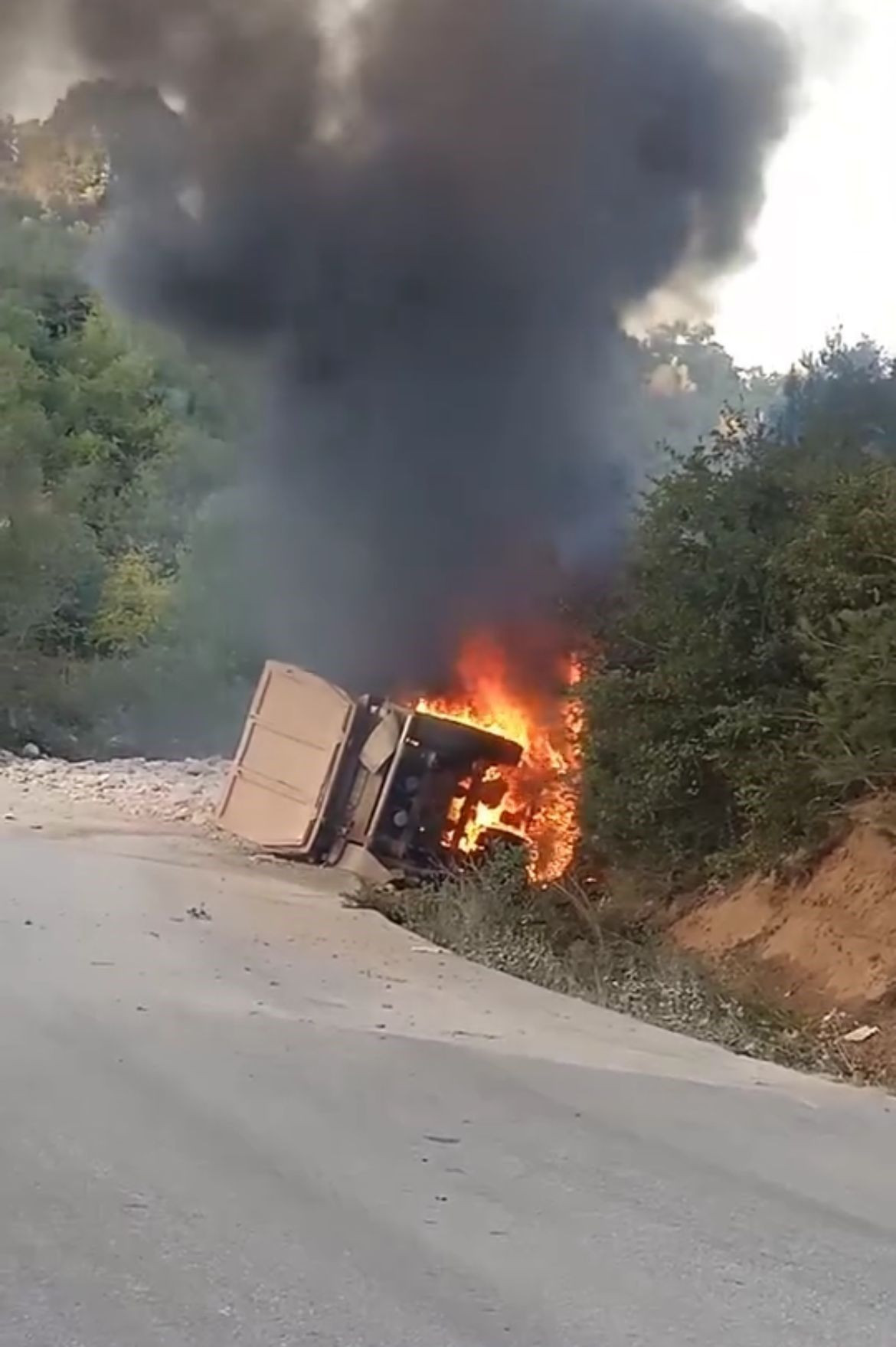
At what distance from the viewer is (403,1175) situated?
5.57 m

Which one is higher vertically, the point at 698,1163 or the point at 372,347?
the point at 372,347

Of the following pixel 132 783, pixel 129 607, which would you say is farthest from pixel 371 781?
pixel 129 607

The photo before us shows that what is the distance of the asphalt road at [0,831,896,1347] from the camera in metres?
4.30

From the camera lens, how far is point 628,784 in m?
13.2

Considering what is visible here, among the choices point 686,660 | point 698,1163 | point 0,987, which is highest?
point 686,660

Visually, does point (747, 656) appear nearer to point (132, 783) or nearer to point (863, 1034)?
point (863, 1034)

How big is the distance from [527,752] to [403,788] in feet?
4.38

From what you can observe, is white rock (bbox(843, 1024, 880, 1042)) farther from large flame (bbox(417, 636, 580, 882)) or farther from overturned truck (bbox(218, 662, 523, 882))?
overturned truck (bbox(218, 662, 523, 882))

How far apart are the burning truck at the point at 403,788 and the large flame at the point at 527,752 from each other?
17 millimetres

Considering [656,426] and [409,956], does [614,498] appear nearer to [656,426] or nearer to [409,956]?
[656,426]

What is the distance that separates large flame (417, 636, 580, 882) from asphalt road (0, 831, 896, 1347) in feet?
15.4

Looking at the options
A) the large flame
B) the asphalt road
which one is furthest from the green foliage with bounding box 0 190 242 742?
the asphalt road

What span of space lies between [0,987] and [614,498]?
10.3 metres

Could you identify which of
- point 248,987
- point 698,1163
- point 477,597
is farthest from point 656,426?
point 698,1163
